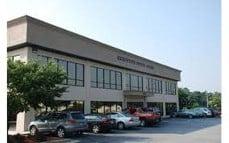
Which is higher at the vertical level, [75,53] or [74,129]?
[75,53]

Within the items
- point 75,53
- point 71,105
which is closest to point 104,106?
point 71,105

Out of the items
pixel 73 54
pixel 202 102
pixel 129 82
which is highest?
pixel 73 54

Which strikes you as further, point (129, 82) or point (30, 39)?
point (129, 82)

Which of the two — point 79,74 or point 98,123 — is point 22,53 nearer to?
point 79,74

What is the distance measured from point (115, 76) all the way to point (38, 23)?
13462 mm

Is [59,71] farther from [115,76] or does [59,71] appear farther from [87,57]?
[115,76]

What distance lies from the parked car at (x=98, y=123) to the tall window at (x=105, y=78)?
26.3 feet

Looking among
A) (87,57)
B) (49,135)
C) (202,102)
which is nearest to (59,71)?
(49,135)

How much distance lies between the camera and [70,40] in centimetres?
2780

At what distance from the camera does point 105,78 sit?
33.4 metres

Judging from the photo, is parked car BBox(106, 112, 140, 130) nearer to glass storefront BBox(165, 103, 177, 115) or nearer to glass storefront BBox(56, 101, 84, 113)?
glass storefront BBox(56, 101, 84, 113)

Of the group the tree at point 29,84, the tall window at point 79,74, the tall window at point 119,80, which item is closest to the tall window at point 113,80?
the tall window at point 119,80

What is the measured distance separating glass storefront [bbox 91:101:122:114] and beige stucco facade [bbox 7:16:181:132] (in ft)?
1.41

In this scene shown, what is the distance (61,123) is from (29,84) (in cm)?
366
